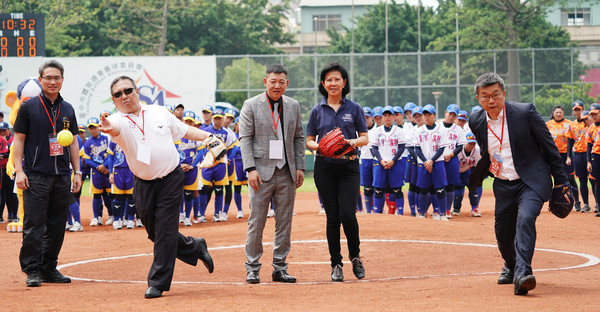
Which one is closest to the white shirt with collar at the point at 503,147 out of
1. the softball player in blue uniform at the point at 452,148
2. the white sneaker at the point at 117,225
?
the softball player in blue uniform at the point at 452,148

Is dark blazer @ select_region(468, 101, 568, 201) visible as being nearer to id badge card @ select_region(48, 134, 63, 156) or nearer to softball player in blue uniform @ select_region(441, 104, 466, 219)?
id badge card @ select_region(48, 134, 63, 156)

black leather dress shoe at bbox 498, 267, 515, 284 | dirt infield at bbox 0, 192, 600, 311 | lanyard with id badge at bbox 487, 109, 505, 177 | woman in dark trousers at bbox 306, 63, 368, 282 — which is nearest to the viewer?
dirt infield at bbox 0, 192, 600, 311

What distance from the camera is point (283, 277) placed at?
8844mm

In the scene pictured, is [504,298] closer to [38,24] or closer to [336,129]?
[336,129]

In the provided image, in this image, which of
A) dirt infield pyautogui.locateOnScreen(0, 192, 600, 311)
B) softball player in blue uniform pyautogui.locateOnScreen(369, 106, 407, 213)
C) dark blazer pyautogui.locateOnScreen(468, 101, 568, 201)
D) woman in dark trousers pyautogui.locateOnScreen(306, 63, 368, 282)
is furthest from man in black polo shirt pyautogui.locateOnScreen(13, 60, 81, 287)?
softball player in blue uniform pyautogui.locateOnScreen(369, 106, 407, 213)

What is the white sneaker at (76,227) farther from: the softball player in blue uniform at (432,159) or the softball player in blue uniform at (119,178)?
the softball player in blue uniform at (432,159)

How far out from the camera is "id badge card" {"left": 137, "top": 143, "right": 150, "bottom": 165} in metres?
7.88

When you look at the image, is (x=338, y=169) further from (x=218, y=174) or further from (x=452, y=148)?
(x=218, y=174)

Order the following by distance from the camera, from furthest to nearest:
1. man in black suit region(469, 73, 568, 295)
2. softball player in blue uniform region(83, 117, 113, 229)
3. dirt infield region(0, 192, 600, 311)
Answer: softball player in blue uniform region(83, 117, 113, 229) → man in black suit region(469, 73, 568, 295) → dirt infield region(0, 192, 600, 311)

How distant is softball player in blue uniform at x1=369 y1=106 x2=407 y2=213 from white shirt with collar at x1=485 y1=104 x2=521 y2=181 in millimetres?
8493

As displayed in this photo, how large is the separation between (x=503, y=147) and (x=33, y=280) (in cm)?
515

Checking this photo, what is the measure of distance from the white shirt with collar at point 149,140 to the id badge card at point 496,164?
10.5 feet

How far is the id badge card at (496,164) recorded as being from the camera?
812cm

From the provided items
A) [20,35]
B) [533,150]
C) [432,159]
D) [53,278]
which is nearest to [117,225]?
[432,159]
